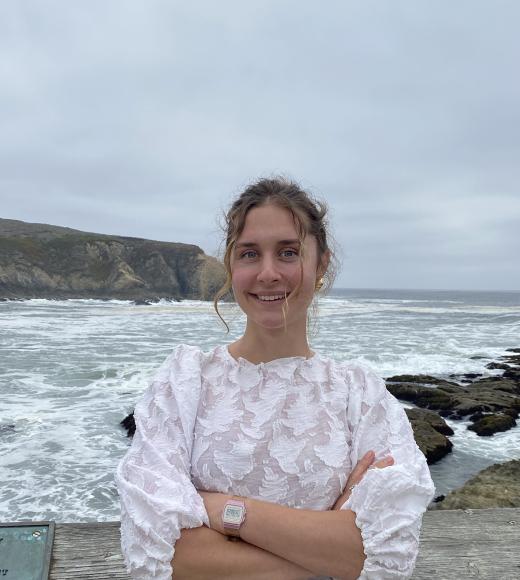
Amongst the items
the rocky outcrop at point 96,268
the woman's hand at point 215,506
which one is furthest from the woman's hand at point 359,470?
the rocky outcrop at point 96,268

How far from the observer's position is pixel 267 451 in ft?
5.35

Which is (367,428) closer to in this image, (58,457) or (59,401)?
(58,457)

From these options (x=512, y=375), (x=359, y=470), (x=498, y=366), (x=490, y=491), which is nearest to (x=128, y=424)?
(x=490, y=491)

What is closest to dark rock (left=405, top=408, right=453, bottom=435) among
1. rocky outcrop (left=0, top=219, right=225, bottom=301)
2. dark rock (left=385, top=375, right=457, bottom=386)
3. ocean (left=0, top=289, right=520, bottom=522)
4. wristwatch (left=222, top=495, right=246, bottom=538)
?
ocean (left=0, top=289, right=520, bottom=522)

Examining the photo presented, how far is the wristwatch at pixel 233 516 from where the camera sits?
1478mm

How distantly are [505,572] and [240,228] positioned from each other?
5.91 feet

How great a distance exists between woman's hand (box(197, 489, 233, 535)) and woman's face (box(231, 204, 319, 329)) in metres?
0.56

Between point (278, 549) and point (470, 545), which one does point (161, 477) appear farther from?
point (470, 545)

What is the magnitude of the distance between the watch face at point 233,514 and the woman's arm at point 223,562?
63mm

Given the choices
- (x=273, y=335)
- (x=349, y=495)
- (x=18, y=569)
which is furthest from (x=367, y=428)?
(x=18, y=569)

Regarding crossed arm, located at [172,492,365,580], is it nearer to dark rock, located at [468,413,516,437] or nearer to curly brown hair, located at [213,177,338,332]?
curly brown hair, located at [213,177,338,332]

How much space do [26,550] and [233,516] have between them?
131 centimetres

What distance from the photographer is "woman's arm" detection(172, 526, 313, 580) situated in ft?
4.76

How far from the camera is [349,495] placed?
5.16 ft
